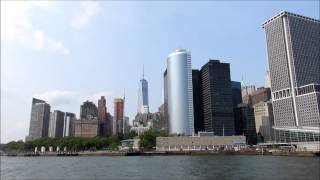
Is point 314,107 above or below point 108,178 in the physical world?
above

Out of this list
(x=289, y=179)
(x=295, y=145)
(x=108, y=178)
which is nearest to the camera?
(x=289, y=179)

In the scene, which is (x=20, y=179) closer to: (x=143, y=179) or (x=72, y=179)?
(x=72, y=179)

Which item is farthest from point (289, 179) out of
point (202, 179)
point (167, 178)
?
point (167, 178)

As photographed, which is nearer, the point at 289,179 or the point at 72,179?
the point at 289,179

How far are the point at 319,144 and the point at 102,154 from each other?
10418cm

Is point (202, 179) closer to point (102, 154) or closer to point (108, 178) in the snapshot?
point (108, 178)

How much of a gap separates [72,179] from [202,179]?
69.5 feet

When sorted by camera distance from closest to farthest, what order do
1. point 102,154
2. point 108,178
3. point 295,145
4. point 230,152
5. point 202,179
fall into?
point 202,179 < point 108,178 < point 230,152 < point 102,154 < point 295,145

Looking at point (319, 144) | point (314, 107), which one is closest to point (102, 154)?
point (319, 144)

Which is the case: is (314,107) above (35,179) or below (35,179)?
above

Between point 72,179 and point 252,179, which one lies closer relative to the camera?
point 252,179

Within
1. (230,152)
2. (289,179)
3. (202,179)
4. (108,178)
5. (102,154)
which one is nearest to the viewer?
(289,179)

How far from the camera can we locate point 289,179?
4966 centimetres

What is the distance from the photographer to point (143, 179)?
55125 millimetres
